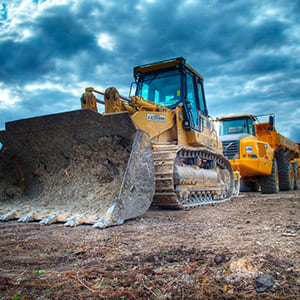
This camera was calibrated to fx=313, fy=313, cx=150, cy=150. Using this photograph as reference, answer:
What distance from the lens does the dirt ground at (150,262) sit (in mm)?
1620

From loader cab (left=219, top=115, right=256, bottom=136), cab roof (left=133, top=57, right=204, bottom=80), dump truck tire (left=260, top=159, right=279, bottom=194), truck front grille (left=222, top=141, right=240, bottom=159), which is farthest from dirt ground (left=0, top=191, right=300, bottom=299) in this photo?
loader cab (left=219, top=115, right=256, bottom=136)

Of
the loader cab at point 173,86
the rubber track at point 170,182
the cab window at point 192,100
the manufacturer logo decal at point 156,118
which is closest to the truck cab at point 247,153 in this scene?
the loader cab at point 173,86

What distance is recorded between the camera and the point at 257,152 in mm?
10031

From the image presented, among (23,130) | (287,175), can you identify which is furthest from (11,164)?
(287,175)

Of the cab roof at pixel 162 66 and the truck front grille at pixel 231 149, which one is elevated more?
the cab roof at pixel 162 66

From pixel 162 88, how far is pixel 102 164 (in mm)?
2926

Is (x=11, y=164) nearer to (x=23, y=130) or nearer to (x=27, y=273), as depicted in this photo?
(x=23, y=130)

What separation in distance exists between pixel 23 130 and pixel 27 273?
345 centimetres

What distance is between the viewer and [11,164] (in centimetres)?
519

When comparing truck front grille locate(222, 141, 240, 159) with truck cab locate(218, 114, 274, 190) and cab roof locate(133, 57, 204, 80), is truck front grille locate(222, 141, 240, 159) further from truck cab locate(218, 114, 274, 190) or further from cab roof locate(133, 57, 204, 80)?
cab roof locate(133, 57, 204, 80)

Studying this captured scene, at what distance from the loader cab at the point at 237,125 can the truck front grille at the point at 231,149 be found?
1292 mm

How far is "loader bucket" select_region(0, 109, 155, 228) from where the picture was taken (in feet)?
12.6

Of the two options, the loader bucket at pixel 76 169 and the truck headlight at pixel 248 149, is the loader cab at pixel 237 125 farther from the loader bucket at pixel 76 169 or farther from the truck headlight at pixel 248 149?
the loader bucket at pixel 76 169

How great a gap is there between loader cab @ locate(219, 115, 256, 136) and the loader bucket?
7950 mm
